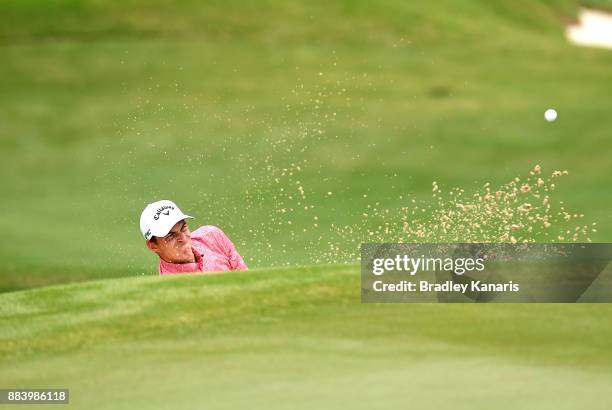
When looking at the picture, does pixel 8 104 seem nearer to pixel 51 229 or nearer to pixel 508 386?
pixel 51 229

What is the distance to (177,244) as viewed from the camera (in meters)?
3.65

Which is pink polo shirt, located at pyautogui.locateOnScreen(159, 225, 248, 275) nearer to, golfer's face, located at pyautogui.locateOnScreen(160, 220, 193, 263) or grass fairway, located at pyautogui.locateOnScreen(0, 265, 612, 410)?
golfer's face, located at pyautogui.locateOnScreen(160, 220, 193, 263)

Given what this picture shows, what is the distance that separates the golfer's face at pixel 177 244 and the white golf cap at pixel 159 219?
0.06 ft

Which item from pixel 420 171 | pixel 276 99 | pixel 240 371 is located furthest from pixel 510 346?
pixel 276 99

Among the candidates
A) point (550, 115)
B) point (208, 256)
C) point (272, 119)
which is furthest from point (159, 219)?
point (550, 115)

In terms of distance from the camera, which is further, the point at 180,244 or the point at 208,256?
the point at 208,256

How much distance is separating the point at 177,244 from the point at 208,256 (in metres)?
0.16

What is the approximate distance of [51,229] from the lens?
568 centimetres

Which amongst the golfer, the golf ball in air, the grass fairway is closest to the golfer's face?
the golfer

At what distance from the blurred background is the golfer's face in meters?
1.44

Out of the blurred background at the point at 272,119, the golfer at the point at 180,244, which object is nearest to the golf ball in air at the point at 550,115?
the blurred background at the point at 272,119

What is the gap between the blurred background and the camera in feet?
18.4

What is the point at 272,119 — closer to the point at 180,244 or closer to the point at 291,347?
the point at 180,244

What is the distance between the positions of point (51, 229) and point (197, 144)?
37.5 inches
